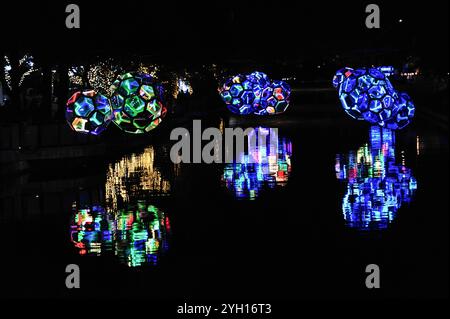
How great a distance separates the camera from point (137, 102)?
1006 inches

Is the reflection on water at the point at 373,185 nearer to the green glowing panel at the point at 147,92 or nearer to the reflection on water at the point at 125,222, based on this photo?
the reflection on water at the point at 125,222

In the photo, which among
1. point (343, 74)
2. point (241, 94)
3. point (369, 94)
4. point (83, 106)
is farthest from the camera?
point (241, 94)

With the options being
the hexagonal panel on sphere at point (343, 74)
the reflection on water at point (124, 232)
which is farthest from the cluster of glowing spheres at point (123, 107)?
the hexagonal panel on sphere at point (343, 74)

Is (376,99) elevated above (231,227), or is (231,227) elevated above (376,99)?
(376,99)

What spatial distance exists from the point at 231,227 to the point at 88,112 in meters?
12.4

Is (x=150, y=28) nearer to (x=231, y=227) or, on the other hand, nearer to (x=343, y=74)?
(x=343, y=74)

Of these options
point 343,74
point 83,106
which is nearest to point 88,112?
point 83,106

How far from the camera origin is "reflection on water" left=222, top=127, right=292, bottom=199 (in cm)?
1673

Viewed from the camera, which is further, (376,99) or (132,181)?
(376,99)

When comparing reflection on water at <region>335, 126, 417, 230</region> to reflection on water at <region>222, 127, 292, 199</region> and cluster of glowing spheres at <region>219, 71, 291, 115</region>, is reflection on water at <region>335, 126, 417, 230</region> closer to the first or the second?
reflection on water at <region>222, 127, 292, 199</region>

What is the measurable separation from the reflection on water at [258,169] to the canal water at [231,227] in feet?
0.16

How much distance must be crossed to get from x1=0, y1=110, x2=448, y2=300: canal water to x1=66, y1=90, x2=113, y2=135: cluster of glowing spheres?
6.81 ft

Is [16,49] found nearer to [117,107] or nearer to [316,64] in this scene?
[117,107]

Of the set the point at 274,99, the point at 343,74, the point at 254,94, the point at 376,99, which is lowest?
the point at 376,99
